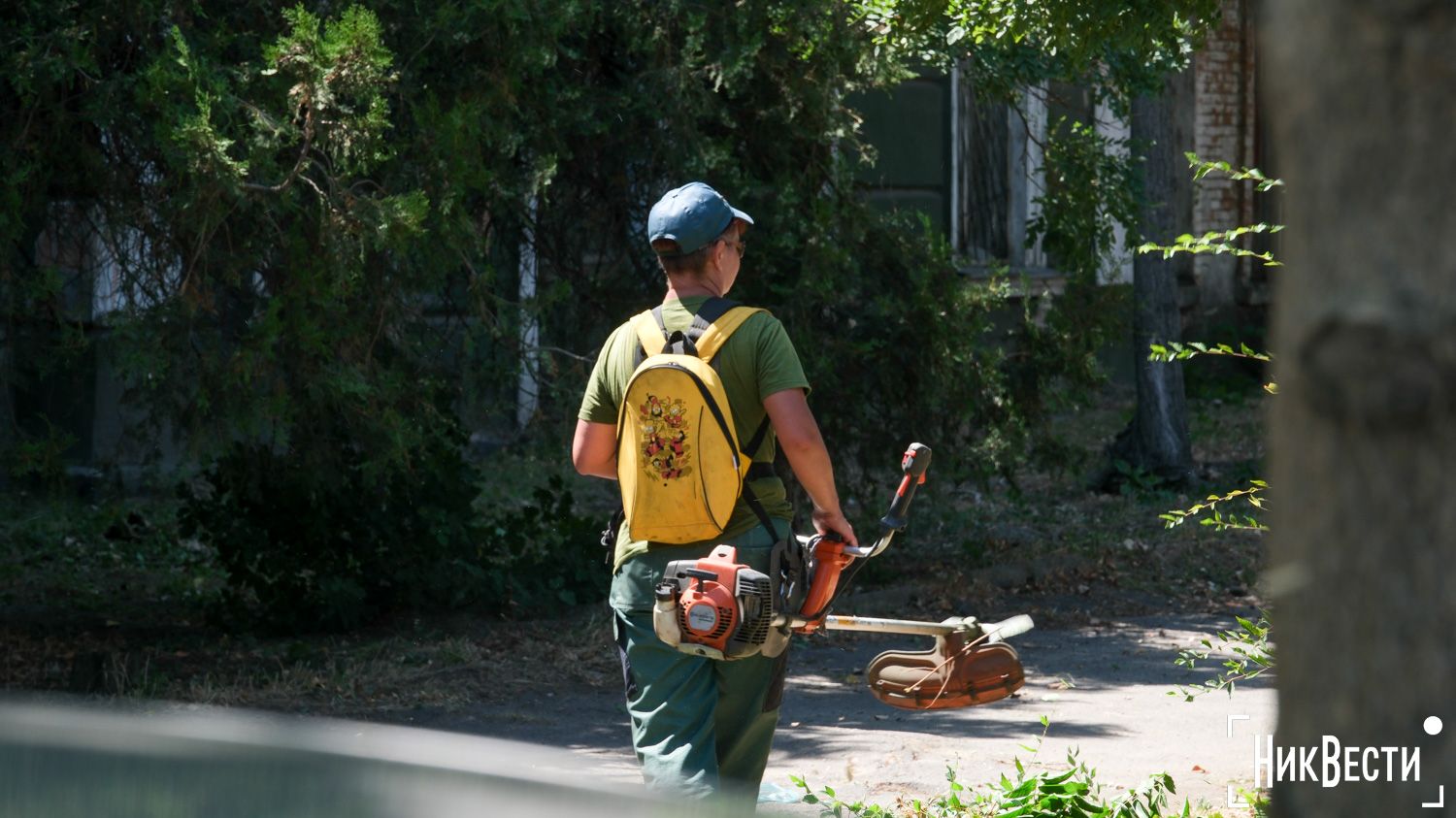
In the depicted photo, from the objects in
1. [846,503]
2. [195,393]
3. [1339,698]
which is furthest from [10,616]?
[1339,698]

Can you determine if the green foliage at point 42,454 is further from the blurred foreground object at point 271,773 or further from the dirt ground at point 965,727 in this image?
the blurred foreground object at point 271,773

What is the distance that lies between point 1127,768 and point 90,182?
405cm

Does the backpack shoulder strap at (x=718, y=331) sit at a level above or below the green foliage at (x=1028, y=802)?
above

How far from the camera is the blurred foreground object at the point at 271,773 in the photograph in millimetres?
1669

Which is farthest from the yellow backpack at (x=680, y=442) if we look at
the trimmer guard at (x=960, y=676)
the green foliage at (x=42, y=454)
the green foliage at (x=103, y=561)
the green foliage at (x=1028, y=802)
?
the green foliage at (x=103, y=561)

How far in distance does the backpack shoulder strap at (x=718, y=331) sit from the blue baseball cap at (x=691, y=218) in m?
0.18

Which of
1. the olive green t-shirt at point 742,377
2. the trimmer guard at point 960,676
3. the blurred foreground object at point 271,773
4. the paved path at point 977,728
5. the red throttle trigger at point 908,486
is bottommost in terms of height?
the paved path at point 977,728

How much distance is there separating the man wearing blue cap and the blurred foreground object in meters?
1.82

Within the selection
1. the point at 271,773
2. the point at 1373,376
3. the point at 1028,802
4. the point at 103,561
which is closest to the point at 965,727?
the point at 1028,802

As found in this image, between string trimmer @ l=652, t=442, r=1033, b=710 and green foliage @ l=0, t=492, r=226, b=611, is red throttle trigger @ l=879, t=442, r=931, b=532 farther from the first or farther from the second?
green foliage @ l=0, t=492, r=226, b=611

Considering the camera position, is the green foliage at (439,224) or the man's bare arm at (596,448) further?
the green foliage at (439,224)

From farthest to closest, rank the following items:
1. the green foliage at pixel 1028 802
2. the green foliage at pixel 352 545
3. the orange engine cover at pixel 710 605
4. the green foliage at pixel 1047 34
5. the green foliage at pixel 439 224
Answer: the green foliage at pixel 352 545 → the green foliage at pixel 439 224 → the green foliage at pixel 1047 34 → the green foliage at pixel 1028 802 → the orange engine cover at pixel 710 605

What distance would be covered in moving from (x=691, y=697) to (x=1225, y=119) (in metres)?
13.7

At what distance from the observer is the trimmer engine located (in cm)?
351
